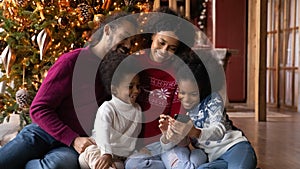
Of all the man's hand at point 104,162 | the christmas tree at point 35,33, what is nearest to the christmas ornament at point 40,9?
the christmas tree at point 35,33

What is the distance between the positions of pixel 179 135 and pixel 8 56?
1443 millimetres

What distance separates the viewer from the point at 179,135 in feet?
4.78

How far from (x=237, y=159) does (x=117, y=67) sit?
549mm

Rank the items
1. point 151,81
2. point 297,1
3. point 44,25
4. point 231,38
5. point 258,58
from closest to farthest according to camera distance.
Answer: point 151,81 < point 44,25 < point 258,58 < point 297,1 < point 231,38

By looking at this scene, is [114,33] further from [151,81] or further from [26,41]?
[26,41]

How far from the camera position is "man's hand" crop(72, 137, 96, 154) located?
151 cm

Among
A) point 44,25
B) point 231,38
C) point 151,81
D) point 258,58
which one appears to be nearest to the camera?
point 151,81

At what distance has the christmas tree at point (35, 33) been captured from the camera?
249 centimetres

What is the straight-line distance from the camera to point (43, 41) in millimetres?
2393

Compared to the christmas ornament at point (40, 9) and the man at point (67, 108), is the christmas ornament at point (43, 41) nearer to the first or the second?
the christmas ornament at point (40, 9)

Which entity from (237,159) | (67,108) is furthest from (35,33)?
(237,159)

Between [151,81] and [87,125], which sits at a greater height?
[151,81]

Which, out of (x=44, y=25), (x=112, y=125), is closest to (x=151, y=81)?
(x=112, y=125)

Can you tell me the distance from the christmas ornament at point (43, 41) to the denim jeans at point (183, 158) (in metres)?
1.14
